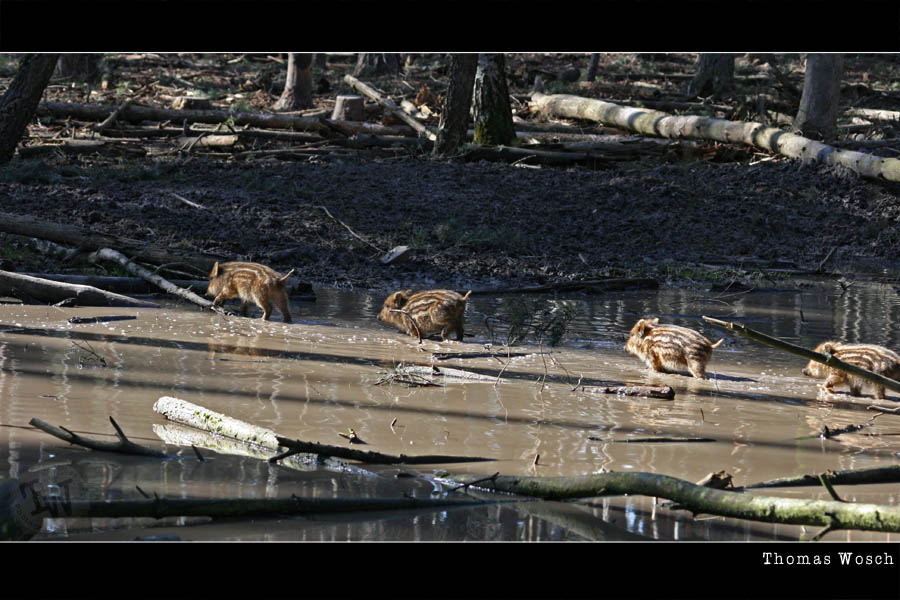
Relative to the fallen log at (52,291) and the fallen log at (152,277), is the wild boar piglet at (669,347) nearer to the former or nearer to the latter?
the fallen log at (152,277)

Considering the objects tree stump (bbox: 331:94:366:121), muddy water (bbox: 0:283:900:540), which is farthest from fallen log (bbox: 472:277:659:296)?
tree stump (bbox: 331:94:366:121)

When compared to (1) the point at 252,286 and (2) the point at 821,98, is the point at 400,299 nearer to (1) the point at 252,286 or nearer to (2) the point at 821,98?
(1) the point at 252,286

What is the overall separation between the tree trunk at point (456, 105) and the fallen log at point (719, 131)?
5262mm

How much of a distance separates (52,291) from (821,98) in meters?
16.4

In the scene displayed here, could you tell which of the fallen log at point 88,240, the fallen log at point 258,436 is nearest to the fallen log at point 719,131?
the fallen log at point 88,240

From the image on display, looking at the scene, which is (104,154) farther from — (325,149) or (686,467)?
(686,467)

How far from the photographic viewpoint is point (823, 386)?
8.51 metres

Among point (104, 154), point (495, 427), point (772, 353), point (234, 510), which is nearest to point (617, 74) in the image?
point (104, 154)

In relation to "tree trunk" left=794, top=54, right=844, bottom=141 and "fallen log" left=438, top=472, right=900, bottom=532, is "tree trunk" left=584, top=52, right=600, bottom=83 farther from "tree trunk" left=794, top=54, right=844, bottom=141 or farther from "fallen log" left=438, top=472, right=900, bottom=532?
"fallen log" left=438, top=472, right=900, bottom=532

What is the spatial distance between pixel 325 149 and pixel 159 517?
16.7m

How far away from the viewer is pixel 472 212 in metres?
16.2

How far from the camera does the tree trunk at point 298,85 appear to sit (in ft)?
87.1

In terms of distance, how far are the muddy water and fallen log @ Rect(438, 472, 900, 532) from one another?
128 millimetres

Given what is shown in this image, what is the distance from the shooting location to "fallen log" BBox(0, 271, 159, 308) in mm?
10336
